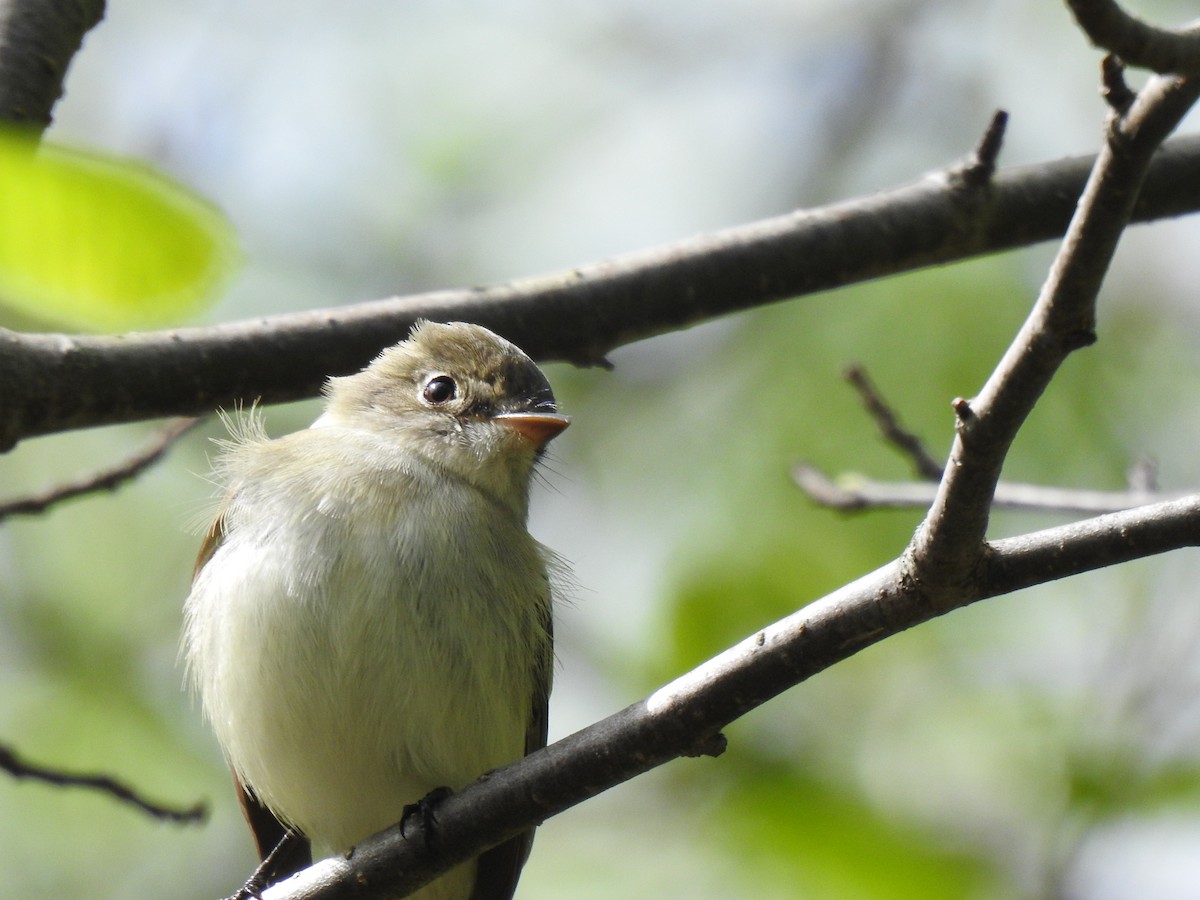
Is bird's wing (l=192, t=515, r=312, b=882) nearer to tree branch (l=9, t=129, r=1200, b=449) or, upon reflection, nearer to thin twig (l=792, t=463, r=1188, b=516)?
tree branch (l=9, t=129, r=1200, b=449)

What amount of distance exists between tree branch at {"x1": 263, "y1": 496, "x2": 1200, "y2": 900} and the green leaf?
1366 millimetres

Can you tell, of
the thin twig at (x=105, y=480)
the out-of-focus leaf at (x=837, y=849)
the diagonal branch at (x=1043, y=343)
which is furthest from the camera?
the out-of-focus leaf at (x=837, y=849)

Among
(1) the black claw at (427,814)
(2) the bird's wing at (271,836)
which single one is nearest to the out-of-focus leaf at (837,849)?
(2) the bird's wing at (271,836)

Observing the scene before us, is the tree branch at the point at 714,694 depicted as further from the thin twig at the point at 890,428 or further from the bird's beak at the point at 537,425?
the thin twig at the point at 890,428

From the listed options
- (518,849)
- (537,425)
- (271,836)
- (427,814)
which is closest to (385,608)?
(427,814)

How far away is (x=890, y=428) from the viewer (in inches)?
216

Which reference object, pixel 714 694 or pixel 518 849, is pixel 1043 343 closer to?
pixel 714 694

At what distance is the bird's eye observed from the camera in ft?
17.1

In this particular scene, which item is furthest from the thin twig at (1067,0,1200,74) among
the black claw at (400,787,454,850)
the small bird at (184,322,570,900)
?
the small bird at (184,322,570,900)

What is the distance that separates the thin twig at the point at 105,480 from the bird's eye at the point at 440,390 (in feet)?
3.05

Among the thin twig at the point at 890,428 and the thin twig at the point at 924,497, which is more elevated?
the thin twig at the point at 890,428

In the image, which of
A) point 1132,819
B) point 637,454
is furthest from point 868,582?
point 637,454

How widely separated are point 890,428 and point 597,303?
1664 mm

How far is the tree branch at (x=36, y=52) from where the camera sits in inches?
169
